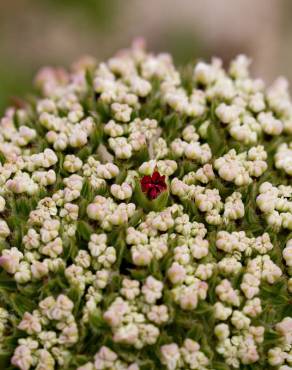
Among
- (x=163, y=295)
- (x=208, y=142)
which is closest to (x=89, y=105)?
(x=208, y=142)

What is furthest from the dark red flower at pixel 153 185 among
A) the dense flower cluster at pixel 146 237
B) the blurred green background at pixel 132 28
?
the blurred green background at pixel 132 28

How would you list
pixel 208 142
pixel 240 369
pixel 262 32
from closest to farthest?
pixel 240 369, pixel 208 142, pixel 262 32

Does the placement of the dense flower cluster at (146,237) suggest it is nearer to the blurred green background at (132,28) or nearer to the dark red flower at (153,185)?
the dark red flower at (153,185)

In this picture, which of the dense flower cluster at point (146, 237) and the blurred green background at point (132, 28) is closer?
the dense flower cluster at point (146, 237)

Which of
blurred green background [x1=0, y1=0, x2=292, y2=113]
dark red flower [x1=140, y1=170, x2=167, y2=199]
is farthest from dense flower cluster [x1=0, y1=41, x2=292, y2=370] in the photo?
blurred green background [x1=0, y1=0, x2=292, y2=113]

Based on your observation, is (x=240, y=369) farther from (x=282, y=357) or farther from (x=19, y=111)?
(x=19, y=111)

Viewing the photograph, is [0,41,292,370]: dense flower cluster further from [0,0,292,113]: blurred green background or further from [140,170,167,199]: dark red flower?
[0,0,292,113]: blurred green background
